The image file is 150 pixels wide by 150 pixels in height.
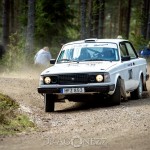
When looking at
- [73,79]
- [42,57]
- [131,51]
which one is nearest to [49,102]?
[73,79]

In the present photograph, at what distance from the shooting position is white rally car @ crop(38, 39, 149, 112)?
12742 mm

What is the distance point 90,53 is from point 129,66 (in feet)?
3.88

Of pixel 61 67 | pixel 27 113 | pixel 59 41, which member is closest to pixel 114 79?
pixel 61 67

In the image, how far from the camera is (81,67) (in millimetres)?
13055

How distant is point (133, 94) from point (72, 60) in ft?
8.19

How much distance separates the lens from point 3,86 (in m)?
17.5

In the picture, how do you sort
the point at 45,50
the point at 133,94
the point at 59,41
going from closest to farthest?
the point at 133,94 → the point at 45,50 → the point at 59,41

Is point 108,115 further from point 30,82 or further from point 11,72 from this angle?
point 11,72

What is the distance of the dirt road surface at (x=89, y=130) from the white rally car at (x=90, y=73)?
51 cm

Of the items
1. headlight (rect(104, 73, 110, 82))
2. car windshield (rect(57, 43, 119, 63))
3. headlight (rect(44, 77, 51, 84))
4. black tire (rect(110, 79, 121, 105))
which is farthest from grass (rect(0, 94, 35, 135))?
car windshield (rect(57, 43, 119, 63))

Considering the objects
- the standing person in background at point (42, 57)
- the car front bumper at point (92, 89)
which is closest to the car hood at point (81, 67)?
the car front bumper at point (92, 89)

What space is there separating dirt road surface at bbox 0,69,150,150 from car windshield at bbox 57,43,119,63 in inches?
49.0

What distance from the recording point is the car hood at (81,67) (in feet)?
42.1

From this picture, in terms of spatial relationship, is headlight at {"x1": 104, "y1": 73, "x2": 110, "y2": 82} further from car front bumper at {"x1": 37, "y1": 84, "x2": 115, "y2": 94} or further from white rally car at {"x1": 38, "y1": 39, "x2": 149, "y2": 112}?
car front bumper at {"x1": 37, "y1": 84, "x2": 115, "y2": 94}
